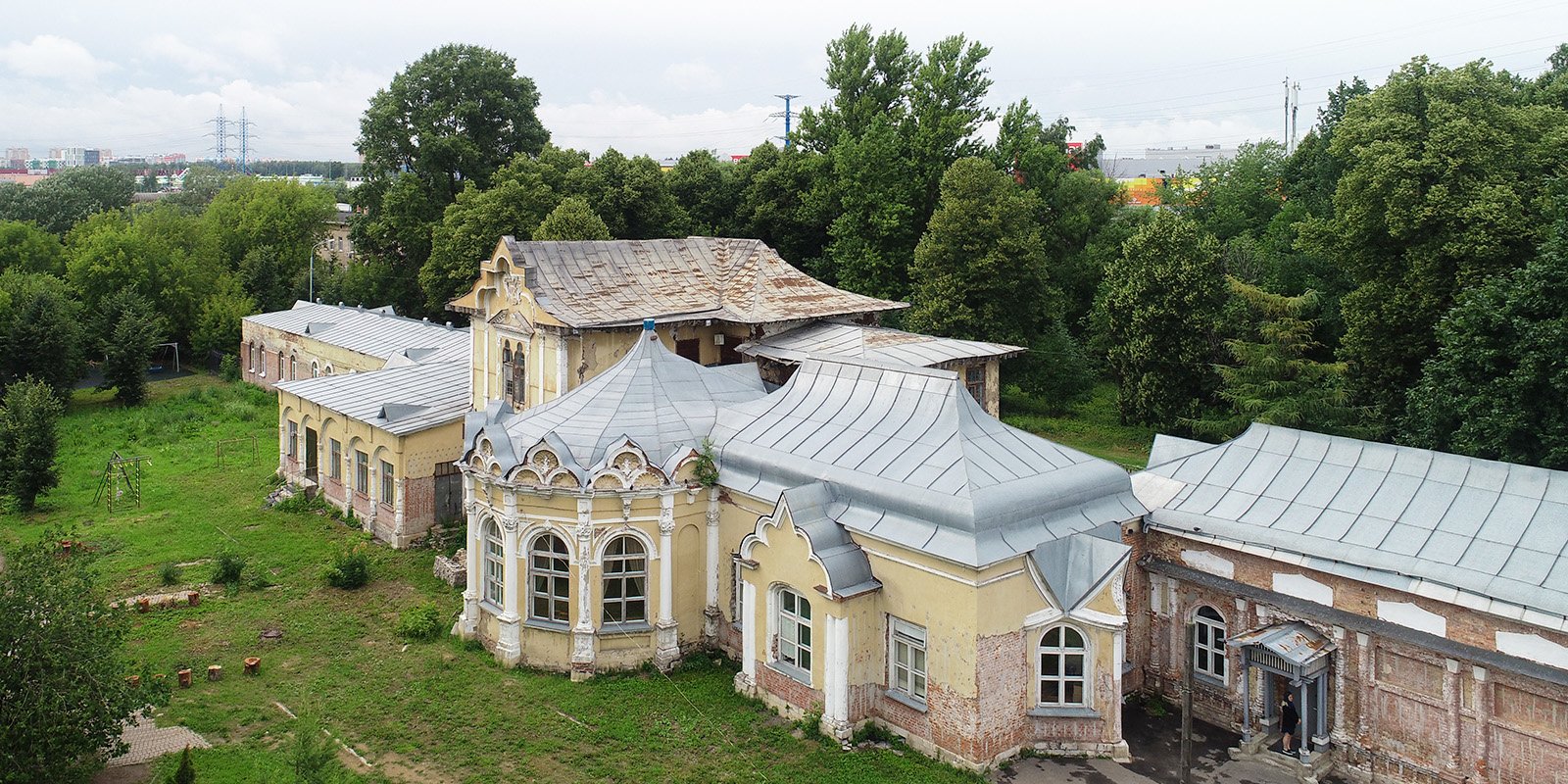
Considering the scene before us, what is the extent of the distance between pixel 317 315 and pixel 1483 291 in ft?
138

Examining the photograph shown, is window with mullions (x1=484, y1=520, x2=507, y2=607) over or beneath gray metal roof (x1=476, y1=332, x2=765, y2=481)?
beneath

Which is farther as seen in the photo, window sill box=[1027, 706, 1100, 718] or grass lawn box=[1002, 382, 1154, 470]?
grass lawn box=[1002, 382, 1154, 470]

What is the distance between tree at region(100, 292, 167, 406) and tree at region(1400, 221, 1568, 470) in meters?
45.1

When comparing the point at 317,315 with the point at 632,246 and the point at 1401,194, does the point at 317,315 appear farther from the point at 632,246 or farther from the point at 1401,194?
the point at 1401,194

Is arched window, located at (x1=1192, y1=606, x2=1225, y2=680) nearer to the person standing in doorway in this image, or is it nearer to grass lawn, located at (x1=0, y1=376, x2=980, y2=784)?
the person standing in doorway

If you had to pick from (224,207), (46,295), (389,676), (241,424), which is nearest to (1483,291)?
(389,676)

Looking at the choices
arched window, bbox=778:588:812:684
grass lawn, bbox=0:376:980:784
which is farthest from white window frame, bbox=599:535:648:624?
arched window, bbox=778:588:812:684

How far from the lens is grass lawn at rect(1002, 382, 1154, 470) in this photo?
3541 centimetres

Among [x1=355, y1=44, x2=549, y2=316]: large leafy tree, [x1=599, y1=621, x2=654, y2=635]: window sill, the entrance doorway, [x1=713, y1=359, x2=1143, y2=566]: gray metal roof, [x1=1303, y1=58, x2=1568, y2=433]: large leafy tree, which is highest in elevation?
[x1=355, y1=44, x2=549, y2=316]: large leafy tree

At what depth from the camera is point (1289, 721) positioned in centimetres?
1691

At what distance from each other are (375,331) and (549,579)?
26.6 meters

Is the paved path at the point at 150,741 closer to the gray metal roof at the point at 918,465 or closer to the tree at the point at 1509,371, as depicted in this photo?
the gray metal roof at the point at 918,465

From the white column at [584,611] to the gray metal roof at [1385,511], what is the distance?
9.29m

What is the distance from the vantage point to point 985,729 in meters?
16.7
